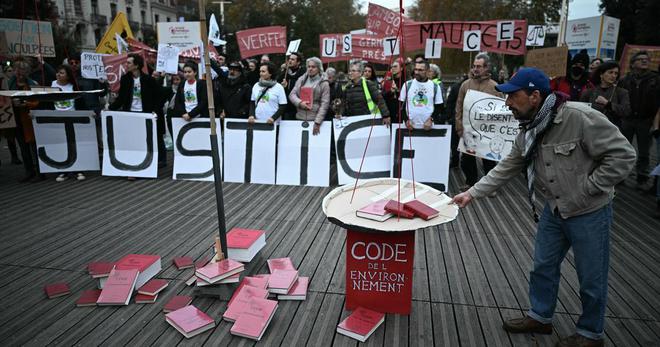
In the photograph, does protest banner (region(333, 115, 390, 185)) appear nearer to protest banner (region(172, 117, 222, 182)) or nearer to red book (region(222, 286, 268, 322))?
protest banner (region(172, 117, 222, 182))

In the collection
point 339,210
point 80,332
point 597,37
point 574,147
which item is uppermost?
point 597,37

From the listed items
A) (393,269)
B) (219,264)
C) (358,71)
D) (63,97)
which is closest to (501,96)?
(358,71)

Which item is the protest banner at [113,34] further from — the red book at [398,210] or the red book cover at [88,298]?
the red book at [398,210]

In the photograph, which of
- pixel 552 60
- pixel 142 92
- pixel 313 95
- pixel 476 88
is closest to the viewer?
pixel 476 88

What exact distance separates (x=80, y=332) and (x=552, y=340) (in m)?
3.21

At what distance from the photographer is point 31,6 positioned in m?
18.9

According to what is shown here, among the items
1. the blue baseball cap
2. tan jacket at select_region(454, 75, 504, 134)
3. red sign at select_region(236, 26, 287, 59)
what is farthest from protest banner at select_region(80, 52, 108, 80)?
the blue baseball cap

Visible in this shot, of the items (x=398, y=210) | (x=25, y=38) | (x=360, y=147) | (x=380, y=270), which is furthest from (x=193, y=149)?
(x=398, y=210)

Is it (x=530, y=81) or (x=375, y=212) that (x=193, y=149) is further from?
(x=530, y=81)

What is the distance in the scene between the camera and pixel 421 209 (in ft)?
9.13

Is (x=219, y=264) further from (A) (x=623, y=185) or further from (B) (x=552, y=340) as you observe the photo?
(A) (x=623, y=185)

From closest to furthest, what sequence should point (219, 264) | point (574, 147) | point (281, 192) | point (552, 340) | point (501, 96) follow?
point (574, 147)
point (552, 340)
point (219, 264)
point (501, 96)
point (281, 192)

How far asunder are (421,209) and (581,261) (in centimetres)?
98

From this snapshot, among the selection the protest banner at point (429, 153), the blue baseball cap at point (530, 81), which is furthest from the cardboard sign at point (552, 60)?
the blue baseball cap at point (530, 81)
